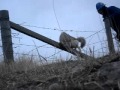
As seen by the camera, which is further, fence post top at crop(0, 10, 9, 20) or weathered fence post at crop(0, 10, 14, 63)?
fence post top at crop(0, 10, 9, 20)

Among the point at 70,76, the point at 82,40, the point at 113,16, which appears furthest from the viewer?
the point at 113,16

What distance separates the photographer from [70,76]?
400 cm

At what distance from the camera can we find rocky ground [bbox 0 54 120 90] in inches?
148

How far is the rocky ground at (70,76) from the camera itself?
3.77 metres

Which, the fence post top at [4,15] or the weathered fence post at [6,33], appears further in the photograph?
the fence post top at [4,15]

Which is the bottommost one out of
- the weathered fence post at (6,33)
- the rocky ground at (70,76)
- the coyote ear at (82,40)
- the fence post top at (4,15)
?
the rocky ground at (70,76)

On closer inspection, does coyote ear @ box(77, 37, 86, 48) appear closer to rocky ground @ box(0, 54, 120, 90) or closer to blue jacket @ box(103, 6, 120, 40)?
blue jacket @ box(103, 6, 120, 40)

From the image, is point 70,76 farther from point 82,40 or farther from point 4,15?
point 4,15

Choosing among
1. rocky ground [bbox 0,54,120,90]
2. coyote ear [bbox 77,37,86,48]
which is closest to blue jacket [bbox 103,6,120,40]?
coyote ear [bbox 77,37,86,48]

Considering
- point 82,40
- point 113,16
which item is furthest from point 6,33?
point 113,16

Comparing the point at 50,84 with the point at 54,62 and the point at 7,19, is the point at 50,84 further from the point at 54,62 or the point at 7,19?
the point at 7,19

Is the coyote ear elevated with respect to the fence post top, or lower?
lower

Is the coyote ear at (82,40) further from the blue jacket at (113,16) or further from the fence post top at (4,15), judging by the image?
the fence post top at (4,15)

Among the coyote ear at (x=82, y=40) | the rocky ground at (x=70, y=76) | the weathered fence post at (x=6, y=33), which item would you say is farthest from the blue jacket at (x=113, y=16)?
the rocky ground at (x=70, y=76)
